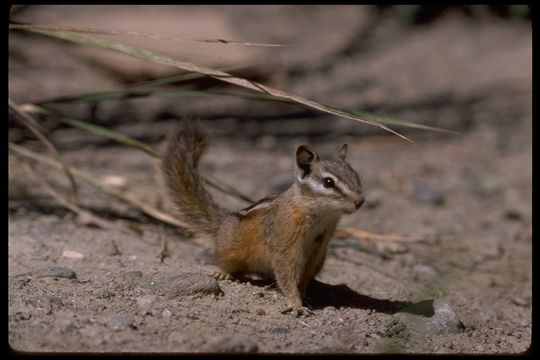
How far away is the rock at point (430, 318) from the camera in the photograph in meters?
4.10

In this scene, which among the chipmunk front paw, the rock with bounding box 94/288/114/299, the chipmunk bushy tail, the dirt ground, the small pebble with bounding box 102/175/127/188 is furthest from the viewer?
the small pebble with bounding box 102/175/127/188

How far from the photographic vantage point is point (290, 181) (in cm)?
684

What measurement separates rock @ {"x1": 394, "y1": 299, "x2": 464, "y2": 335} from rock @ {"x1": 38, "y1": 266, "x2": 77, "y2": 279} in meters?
1.70

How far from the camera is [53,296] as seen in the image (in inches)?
149

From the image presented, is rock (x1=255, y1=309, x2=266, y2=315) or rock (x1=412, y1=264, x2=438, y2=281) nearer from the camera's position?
rock (x1=255, y1=309, x2=266, y2=315)

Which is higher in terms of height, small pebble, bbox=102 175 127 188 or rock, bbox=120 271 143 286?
small pebble, bbox=102 175 127 188

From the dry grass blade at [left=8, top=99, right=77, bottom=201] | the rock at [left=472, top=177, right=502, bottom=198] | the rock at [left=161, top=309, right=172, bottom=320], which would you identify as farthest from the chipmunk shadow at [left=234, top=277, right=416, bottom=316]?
the rock at [left=472, top=177, right=502, bottom=198]

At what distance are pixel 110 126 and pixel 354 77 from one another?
3395mm

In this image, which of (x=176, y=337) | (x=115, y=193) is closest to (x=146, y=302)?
(x=176, y=337)

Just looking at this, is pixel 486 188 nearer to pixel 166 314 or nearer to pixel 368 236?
pixel 368 236

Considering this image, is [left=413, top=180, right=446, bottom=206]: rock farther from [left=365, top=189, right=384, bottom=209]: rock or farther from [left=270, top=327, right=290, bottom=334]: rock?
[left=270, top=327, right=290, bottom=334]: rock

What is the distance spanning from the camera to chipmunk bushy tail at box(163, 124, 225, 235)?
16.0 feet

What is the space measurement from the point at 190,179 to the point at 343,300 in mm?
1199

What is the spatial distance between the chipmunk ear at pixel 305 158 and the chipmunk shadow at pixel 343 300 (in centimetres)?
70
